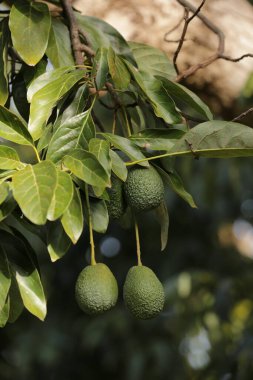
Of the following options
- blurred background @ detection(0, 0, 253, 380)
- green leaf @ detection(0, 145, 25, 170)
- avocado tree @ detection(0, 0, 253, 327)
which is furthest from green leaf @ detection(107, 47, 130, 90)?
blurred background @ detection(0, 0, 253, 380)

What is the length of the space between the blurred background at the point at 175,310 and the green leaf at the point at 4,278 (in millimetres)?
1828

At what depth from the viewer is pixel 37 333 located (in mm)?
Result: 4473

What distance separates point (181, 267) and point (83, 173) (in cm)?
355

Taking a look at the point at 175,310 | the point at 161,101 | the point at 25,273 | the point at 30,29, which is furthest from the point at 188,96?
the point at 175,310

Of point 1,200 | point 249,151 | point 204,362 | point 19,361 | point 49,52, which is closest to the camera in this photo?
point 1,200

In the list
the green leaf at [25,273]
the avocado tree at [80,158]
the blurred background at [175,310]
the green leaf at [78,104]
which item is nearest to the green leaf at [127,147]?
the avocado tree at [80,158]

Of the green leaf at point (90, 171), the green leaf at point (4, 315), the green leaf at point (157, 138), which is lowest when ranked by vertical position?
the green leaf at point (4, 315)

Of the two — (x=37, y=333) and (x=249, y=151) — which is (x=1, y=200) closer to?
(x=249, y=151)

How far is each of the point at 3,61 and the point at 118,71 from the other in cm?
23

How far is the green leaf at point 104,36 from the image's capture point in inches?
60.0

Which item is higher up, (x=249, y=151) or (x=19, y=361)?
(x=249, y=151)

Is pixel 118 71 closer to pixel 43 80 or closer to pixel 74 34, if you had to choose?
pixel 43 80

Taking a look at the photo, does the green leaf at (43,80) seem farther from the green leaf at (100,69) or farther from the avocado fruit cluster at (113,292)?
the avocado fruit cluster at (113,292)

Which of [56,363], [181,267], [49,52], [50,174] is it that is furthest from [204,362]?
[50,174]
